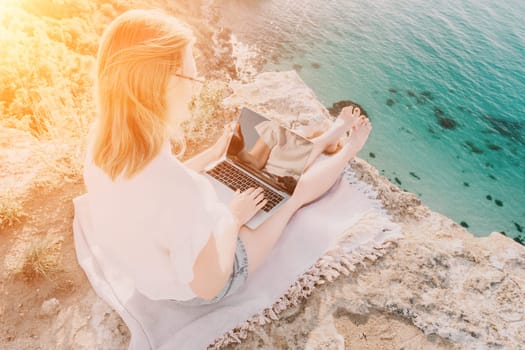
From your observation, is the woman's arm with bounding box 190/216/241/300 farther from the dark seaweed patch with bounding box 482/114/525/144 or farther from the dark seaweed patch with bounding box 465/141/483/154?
the dark seaweed patch with bounding box 482/114/525/144

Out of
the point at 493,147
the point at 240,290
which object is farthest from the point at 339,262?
the point at 493,147

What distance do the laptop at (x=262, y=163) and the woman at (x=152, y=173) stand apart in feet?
4.13

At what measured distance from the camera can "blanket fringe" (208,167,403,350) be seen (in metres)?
3.61

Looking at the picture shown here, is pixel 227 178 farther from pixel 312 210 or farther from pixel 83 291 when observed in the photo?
pixel 83 291

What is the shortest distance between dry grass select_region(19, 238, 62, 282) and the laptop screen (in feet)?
7.38

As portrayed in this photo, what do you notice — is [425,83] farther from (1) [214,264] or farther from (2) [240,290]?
(1) [214,264]

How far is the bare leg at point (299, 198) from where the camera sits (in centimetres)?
352

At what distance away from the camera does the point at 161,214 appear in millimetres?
2445

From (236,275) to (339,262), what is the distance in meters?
1.46

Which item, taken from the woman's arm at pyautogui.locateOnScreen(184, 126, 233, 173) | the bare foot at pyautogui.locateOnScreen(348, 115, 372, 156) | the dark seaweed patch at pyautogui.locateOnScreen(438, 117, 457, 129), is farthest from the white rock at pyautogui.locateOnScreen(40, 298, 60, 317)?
the dark seaweed patch at pyautogui.locateOnScreen(438, 117, 457, 129)

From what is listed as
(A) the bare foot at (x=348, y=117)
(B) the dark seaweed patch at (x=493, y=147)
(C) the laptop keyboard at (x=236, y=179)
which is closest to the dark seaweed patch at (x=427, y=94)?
(B) the dark seaweed patch at (x=493, y=147)

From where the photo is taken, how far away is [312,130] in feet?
23.7

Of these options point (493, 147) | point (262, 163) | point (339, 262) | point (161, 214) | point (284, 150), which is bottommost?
point (493, 147)

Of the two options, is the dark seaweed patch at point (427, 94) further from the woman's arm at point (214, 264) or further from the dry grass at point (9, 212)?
the dry grass at point (9, 212)
